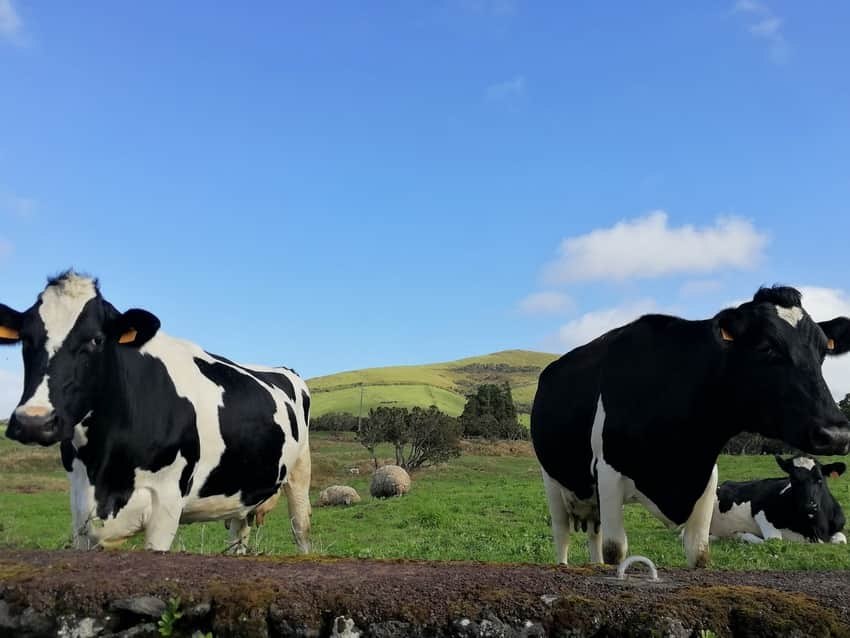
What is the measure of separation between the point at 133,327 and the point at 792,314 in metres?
5.31

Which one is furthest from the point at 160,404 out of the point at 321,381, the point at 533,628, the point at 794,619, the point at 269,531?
the point at 321,381

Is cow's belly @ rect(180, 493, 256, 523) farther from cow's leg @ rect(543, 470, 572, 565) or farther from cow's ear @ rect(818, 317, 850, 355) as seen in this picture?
cow's ear @ rect(818, 317, 850, 355)

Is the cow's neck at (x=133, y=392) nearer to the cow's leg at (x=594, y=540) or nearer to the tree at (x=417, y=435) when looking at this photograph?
the cow's leg at (x=594, y=540)

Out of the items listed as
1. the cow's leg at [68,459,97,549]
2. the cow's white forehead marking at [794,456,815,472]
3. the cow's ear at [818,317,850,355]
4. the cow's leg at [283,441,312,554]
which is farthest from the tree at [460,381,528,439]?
the cow's leg at [68,459,97,549]

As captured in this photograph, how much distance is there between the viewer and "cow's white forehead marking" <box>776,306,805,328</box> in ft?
19.7

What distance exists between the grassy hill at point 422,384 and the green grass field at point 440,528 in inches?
2445

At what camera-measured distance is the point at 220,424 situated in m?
7.55

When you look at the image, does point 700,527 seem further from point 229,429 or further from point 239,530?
point 239,530

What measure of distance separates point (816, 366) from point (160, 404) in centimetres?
531

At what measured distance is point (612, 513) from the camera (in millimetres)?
6188

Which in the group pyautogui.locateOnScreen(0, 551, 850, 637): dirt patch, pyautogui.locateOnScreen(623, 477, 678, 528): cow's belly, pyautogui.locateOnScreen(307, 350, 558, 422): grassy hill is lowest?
pyautogui.locateOnScreen(0, 551, 850, 637): dirt patch

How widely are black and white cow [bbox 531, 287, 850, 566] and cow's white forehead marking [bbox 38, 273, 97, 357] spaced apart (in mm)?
4244

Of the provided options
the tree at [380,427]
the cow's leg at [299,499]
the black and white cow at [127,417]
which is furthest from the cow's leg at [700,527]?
the tree at [380,427]

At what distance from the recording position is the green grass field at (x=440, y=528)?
13.5 meters
